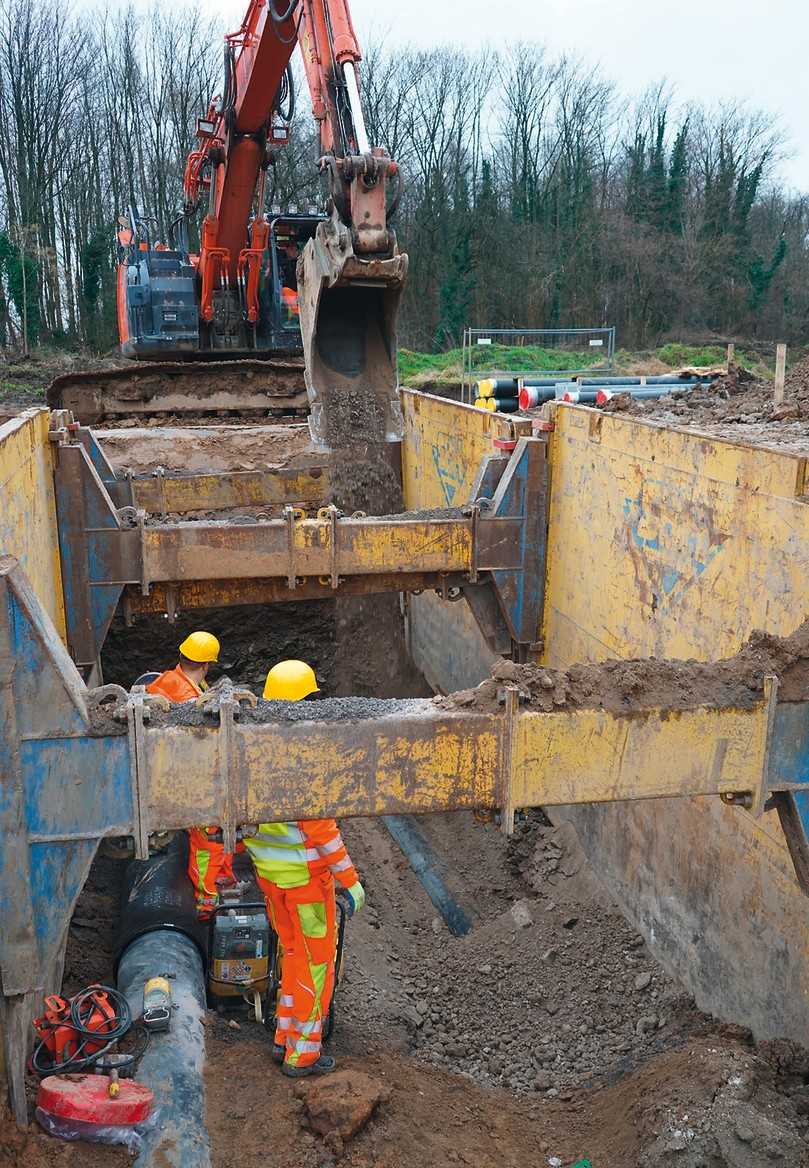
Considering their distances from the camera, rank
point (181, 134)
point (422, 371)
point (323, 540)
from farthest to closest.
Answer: point (181, 134) < point (422, 371) < point (323, 540)

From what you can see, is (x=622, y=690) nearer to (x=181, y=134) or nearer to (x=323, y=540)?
(x=323, y=540)

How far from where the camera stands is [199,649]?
5816 mm

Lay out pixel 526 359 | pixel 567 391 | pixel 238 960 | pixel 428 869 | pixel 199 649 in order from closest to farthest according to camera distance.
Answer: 1. pixel 238 960
2. pixel 199 649
3. pixel 428 869
4. pixel 567 391
5. pixel 526 359

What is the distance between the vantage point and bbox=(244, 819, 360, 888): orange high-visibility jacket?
4312 mm

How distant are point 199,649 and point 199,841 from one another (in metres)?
1.10

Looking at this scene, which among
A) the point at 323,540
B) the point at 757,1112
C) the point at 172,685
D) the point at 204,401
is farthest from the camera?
the point at 204,401

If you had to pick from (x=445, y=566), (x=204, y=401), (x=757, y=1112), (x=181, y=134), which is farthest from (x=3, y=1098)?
(x=181, y=134)

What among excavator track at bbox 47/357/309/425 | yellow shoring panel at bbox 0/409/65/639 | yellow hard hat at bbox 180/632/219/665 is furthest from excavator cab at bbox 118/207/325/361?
yellow hard hat at bbox 180/632/219/665

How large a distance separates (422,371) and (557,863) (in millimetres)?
19711

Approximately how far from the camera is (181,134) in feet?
110

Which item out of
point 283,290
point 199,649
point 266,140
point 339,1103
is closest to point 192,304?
point 283,290

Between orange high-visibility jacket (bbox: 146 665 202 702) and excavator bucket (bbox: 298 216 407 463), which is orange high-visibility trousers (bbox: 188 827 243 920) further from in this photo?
excavator bucket (bbox: 298 216 407 463)

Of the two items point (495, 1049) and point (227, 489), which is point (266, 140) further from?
point (495, 1049)

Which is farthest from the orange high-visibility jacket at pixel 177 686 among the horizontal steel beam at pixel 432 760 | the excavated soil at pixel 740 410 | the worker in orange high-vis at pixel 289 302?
the worker in orange high-vis at pixel 289 302
